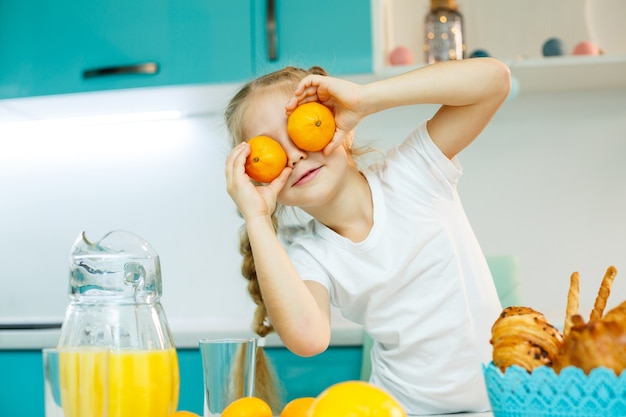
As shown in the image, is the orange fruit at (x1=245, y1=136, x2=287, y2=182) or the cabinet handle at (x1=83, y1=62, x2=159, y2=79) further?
the cabinet handle at (x1=83, y1=62, x2=159, y2=79)

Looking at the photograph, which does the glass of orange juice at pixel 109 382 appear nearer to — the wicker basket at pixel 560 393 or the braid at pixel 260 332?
the wicker basket at pixel 560 393

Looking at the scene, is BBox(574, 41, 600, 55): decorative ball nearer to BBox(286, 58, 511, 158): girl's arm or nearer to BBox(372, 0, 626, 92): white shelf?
BBox(372, 0, 626, 92): white shelf

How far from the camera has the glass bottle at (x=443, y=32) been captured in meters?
2.17

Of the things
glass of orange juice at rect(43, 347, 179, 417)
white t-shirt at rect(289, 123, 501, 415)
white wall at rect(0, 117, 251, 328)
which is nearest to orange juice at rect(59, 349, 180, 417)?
glass of orange juice at rect(43, 347, 179, 417)

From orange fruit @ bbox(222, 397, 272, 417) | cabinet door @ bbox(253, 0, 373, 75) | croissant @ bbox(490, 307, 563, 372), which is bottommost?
orange fruit @ bbox(222, 397, 272, 417)

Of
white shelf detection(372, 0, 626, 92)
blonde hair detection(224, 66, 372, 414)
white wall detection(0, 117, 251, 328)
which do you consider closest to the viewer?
blonde hair detection(224, 66, 372, 414)

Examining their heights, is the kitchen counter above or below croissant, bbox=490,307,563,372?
below

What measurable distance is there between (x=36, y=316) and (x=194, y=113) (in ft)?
2.92

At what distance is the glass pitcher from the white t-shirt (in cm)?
56

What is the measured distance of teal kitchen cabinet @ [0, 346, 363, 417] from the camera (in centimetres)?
186

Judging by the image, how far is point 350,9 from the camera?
2.09 meters

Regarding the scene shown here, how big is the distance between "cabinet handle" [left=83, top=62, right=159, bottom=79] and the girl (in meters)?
0.85

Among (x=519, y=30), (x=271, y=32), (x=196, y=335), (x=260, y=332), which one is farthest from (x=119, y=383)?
(x=519, y=30)

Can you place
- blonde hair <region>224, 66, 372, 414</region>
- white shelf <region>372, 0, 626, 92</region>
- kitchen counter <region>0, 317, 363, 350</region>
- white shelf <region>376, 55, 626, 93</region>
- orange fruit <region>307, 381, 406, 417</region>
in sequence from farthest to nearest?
white shelf <region>372, 0, 626, 92</region> → white shelf <region>376, 55, 626, 93</region> → kitchen counter <region>0, 317, 363, 350</region> → blonde hair <region>224, 66, 372, 414</region> → orange fruit <region>307, 381, 406, 417</region>
